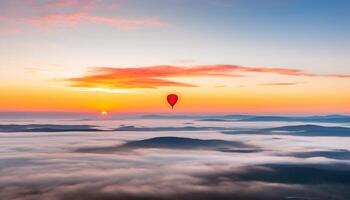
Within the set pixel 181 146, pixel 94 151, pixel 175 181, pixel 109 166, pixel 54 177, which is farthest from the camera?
pixel 181 146

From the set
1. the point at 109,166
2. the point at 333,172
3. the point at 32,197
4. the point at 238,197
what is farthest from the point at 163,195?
the point at 333,172

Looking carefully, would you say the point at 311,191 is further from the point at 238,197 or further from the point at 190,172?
the point at 190,172

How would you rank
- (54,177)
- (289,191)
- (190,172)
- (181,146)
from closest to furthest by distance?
1. (289,191)
2. (54,177)
3. (190,172)
4. (181,146)

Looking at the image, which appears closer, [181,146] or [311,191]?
[311,191]

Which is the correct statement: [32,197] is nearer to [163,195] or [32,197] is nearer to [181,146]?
[163,195]

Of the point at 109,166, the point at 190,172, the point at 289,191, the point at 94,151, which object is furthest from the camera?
the point at 94,151

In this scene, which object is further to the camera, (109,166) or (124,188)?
(109,166)

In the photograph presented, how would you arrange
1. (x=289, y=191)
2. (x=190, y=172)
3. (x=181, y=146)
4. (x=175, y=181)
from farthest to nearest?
(x=181, y=146), (x=190, y=172), (x=175, y=181), (x=289, y=191)

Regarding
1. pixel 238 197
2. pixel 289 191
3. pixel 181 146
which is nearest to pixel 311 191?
pixel 289 191
